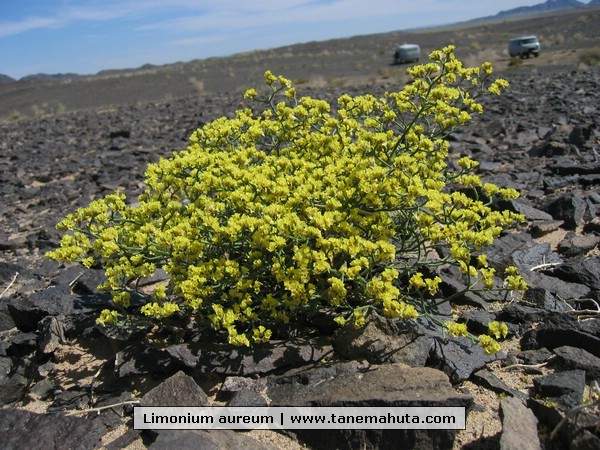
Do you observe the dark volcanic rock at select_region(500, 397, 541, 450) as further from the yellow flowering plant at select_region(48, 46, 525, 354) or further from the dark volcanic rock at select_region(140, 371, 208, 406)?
the dark volcanic rock at select_region(140, 371, 208, 406)

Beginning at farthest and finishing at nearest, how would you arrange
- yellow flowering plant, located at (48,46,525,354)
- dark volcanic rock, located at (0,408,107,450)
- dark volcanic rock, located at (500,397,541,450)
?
yellow flowering plant, located at (48,46,525,354) → dark volcanic rock, located at (0,408,107,450) → dark volcanic rock, located at (500,397,541,450)

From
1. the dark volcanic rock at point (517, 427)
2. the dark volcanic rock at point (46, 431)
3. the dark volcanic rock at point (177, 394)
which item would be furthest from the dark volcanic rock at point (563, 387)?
the dark volcanic rock at point (46, 431)

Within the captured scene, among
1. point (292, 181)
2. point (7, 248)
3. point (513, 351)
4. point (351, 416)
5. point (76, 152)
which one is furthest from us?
point (76, 152)

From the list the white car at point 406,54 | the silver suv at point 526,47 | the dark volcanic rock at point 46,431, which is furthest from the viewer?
the white car at point 406,54

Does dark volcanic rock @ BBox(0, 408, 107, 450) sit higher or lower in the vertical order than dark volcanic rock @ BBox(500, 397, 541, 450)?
higher

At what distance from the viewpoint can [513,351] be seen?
3582 millimetres

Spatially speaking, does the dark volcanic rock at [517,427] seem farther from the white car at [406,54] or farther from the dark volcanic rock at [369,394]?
the white car at [406,54]

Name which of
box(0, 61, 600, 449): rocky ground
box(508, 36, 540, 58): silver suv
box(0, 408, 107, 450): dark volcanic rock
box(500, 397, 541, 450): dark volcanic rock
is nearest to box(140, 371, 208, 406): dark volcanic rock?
box(0, 61, 600, 449): rocky ground

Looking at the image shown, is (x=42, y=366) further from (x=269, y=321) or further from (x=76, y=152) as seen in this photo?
(x=76, y=152)

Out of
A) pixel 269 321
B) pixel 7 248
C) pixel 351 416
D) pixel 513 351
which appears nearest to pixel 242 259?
pixel 269 321

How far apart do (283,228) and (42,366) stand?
79.9 inches
